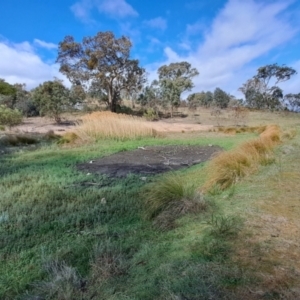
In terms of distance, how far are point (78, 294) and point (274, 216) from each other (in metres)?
1.83

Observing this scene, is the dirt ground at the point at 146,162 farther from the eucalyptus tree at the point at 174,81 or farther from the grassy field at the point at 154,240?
the eucalyptus tree at the point at 174,81

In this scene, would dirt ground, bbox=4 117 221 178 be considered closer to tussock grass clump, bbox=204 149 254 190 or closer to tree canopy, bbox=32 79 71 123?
tussock grass clump, bbox=204 149 254 190

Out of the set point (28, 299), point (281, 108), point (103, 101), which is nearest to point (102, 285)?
point (28, 299)

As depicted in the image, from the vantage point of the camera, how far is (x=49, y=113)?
19.5 metres

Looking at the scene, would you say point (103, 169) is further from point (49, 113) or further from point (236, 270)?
point (49, 113)

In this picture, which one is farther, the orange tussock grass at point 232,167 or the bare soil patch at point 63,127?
the bare soil patch at point 63,127

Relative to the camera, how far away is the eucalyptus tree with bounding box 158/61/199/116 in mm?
29719

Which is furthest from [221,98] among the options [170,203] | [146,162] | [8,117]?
[170,203]

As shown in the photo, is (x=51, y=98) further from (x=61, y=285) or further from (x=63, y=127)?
(x=61, y=285)

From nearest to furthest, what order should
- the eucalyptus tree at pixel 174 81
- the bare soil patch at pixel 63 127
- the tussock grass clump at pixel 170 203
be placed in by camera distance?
Answer: the tussock grass clump at pixel 170 203, the bare soil patch at pixel 63 127, the eucalyptus tree at pixel 174 81

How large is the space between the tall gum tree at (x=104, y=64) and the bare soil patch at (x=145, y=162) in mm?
20486

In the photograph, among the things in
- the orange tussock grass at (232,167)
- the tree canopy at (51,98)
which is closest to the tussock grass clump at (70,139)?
the orange tussock grass at (232,167)

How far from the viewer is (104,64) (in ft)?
87.0

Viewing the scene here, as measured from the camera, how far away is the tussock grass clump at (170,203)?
114 inches
